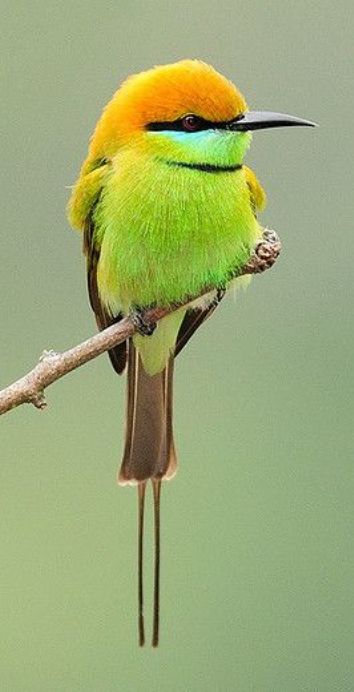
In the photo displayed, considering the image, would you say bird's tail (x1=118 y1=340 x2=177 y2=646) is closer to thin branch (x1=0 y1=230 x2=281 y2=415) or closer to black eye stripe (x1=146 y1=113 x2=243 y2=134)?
thin branch (x1=0 y1=230 x2=281 y2=415)

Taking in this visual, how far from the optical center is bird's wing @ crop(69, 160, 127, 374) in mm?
2793

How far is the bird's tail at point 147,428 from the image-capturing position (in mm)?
2920

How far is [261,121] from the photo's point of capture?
2.53m

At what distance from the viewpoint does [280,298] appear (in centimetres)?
582

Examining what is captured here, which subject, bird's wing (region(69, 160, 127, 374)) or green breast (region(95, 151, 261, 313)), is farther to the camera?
bird's wing (region(69, 160, 127, 374))

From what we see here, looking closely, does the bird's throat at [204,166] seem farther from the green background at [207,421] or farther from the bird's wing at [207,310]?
the green background at [207,421]

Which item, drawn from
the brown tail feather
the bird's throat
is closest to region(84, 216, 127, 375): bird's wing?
the brown tail feather

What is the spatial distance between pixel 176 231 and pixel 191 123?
0.54 feet

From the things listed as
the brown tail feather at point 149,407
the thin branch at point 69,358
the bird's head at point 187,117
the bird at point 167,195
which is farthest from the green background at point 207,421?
the thin branch at point 69,358

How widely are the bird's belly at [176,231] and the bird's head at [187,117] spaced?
4cm

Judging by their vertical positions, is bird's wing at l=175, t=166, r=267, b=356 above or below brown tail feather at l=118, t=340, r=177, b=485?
above

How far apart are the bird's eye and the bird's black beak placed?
50 millimetres

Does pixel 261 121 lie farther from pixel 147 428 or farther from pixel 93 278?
pixel 147 428

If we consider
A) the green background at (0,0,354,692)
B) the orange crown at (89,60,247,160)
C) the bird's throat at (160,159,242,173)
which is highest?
the green background at (0,0,354,692)
